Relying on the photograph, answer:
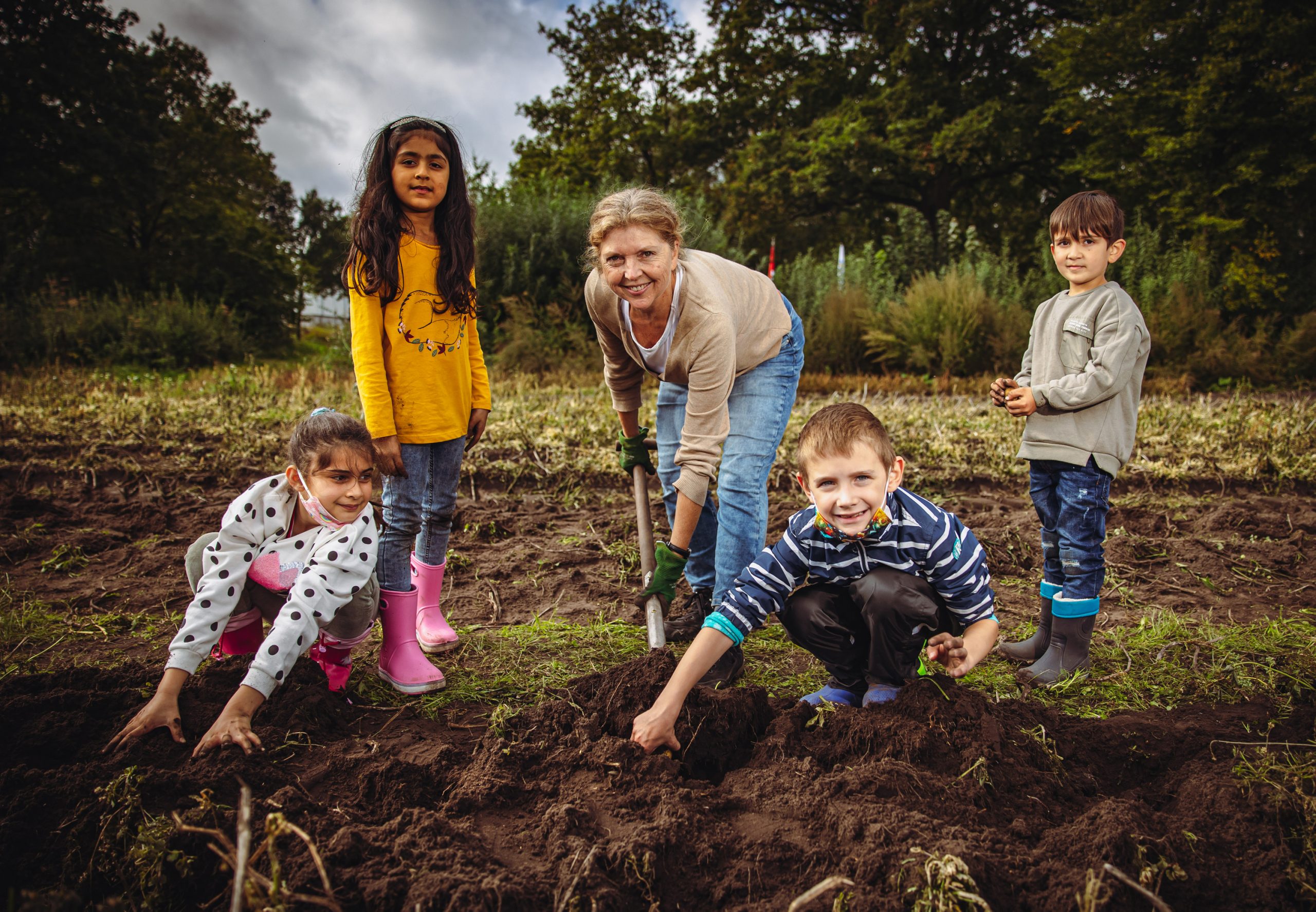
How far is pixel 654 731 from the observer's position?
201 centimetres

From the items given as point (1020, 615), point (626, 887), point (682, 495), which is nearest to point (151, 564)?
point (682, 495)

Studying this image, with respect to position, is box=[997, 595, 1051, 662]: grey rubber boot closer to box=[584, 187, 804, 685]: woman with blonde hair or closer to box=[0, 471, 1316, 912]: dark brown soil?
box=[0, 471, 1316, 912]: dark brown soil

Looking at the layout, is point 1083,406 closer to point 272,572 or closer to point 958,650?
point 958,650

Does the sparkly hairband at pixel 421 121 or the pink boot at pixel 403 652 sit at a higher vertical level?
the sparkly hairband at pixel 421 121

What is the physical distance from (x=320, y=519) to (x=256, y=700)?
0.56 metres

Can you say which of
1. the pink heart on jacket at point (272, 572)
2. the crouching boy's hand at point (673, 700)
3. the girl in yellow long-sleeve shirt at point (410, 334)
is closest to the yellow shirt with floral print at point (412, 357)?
the girl in yellow long-sleeve shirt at point (410, 334)

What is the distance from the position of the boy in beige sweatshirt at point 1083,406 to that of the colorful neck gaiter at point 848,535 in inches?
36.5

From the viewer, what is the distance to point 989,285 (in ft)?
38.4

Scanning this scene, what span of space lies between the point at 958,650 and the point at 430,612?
2.04m

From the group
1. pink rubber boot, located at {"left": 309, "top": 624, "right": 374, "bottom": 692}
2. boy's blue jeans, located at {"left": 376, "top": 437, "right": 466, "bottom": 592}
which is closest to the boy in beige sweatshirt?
boy's blue jeans, located at {"left": 376, "top": 437, "right": 466, "bottom": 592}

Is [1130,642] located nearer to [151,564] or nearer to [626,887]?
[626,887]

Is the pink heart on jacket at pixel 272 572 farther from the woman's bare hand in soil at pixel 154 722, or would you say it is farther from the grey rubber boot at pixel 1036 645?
the grey rubber boot at pixel 1036 645

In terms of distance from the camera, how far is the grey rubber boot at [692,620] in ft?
10.3

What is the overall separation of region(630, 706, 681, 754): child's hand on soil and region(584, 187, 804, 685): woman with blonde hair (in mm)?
625
